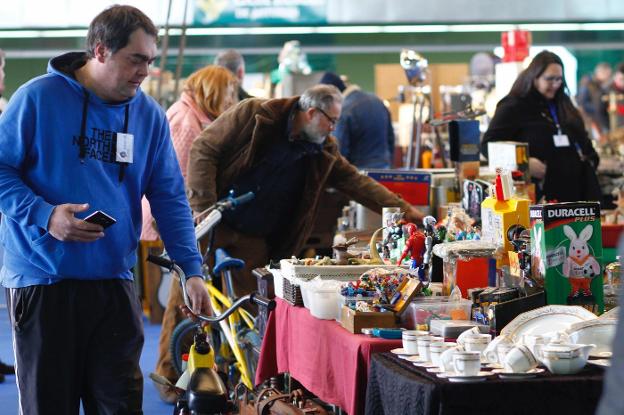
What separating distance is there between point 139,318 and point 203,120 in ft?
9.05

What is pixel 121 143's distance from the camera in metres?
3.24

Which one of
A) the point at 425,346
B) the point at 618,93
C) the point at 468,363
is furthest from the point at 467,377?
the point at 618,93

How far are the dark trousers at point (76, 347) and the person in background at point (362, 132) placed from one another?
496 centimetres

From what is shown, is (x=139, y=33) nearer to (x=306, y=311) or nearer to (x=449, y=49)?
(x=306, y=311)

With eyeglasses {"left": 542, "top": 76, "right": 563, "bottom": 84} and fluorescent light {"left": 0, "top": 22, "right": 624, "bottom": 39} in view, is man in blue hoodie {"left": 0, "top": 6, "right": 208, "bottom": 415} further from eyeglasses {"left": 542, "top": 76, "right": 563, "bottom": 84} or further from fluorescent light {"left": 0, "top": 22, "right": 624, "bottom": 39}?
fluorescent light {"left": 0, "top": 22, "right": 624, "bottom": 39}

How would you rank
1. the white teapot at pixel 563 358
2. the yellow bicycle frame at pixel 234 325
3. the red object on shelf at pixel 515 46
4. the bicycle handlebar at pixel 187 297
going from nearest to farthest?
the white teapot at pixel 563 358 → the bicycle handlebar at pixel 187 297 → the yellow bicycle frame at pixel 234 325 → the red object on shelf at pixel 515 46

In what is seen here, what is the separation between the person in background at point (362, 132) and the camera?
26.7ft

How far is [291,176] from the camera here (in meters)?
5.57

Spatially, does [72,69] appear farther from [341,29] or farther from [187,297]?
[341,29]

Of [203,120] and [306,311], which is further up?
[203,120]

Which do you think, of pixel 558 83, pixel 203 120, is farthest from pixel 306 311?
pixel 558 83

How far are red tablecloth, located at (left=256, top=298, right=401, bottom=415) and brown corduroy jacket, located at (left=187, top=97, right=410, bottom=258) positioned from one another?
4.50 feet

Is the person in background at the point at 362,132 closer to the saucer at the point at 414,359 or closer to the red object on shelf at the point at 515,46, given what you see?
the red object on shelf at the point at 515,46

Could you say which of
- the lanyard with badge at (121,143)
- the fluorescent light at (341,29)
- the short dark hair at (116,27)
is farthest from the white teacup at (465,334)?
the fluorescent light at (341,29)
